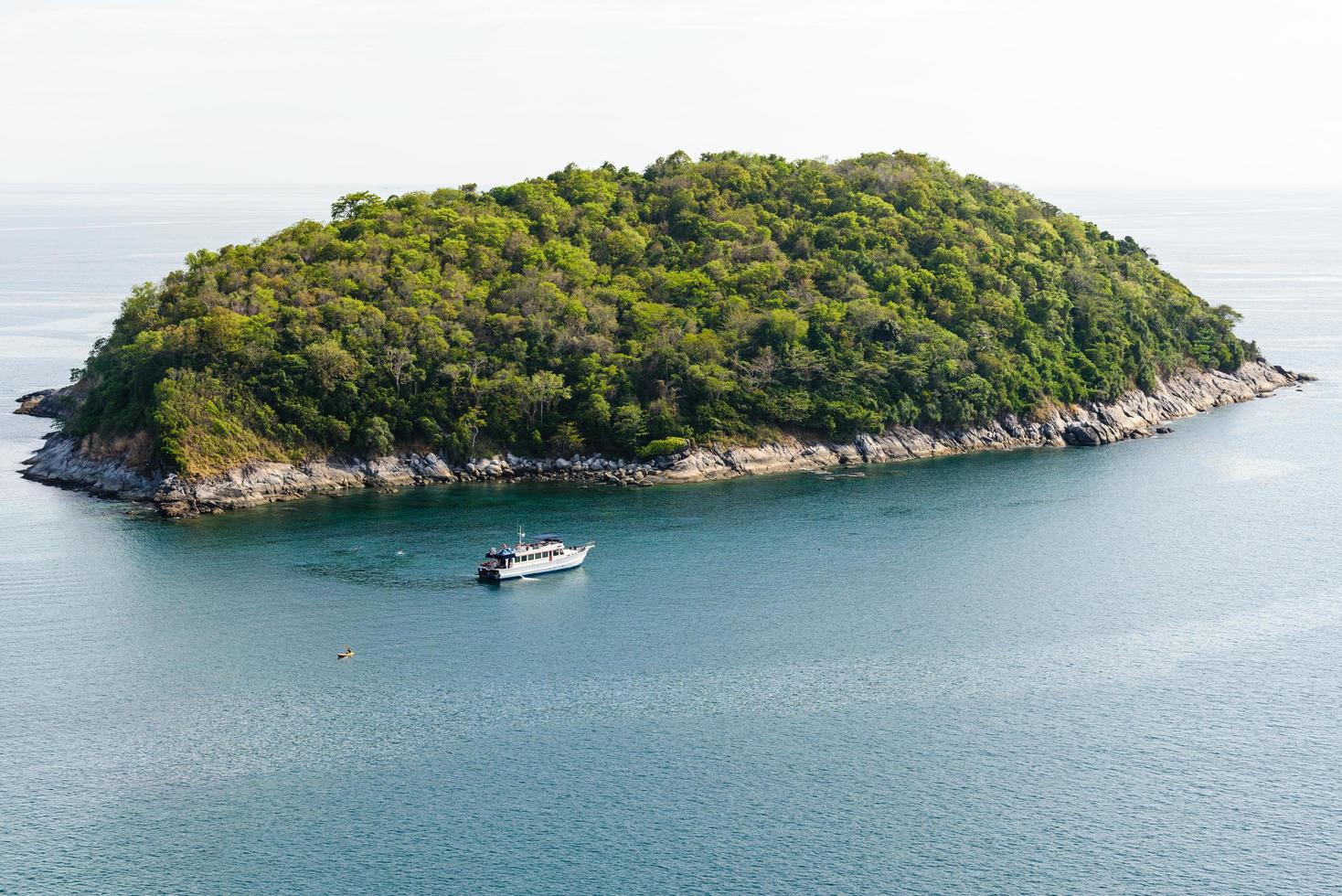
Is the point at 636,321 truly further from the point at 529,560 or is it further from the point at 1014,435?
the point at 529,560

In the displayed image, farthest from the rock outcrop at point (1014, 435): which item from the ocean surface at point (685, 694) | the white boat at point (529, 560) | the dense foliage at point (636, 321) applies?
the white boat at point (529, 560)

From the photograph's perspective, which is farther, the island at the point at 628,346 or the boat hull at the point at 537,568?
the island at the point at 628,346

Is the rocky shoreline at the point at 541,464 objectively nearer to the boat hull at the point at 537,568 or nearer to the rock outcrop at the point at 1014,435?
the rock outcrop at the point at 1014,435

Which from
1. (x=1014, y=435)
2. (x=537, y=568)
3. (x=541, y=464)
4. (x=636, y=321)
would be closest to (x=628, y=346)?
(x=636, y=321)

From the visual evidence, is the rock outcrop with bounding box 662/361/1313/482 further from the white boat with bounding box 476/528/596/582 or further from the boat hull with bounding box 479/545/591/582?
the white boat with bounding box 476/528/596/582

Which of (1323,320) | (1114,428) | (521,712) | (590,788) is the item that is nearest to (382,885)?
(590,788)

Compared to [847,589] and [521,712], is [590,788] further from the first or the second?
[847,589]

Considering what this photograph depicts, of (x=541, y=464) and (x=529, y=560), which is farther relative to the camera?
(x=541, y=464)
